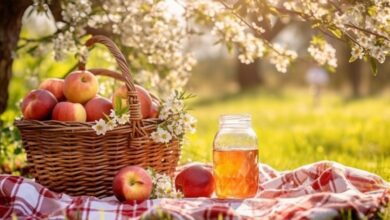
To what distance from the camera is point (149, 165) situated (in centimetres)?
351

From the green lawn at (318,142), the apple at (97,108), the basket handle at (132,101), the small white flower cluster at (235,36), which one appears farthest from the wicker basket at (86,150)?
the small white flower cluster at (235,36)

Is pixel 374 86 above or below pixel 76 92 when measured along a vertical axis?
above

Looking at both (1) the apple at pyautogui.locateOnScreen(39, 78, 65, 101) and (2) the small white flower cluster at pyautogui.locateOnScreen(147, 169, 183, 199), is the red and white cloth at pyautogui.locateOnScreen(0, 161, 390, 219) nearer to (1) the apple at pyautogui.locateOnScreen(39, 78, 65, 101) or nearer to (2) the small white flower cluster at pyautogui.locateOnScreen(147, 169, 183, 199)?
(2) the small white flower cluster at pyautogui.locateOnScreen(147, 169, 183, 199)

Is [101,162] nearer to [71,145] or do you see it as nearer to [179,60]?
[71,145]

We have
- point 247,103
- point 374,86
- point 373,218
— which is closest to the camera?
point 373,218

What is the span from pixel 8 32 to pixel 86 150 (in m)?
1.59

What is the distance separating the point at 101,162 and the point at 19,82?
590 centimetres

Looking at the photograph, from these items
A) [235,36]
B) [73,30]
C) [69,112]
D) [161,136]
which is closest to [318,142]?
[235,36]

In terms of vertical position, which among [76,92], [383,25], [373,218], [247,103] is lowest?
[373,218]

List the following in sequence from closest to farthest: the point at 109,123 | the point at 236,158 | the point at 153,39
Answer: the point at 109,123
the point at 236,158
the point at 153,39

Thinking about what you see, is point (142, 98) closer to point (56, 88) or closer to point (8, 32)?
point (56, 88)

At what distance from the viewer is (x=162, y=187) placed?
333 cm

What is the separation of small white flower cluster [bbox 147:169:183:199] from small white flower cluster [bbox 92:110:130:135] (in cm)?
26

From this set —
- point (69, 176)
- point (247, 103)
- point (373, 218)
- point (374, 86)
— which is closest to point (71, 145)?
point (69, 176)
